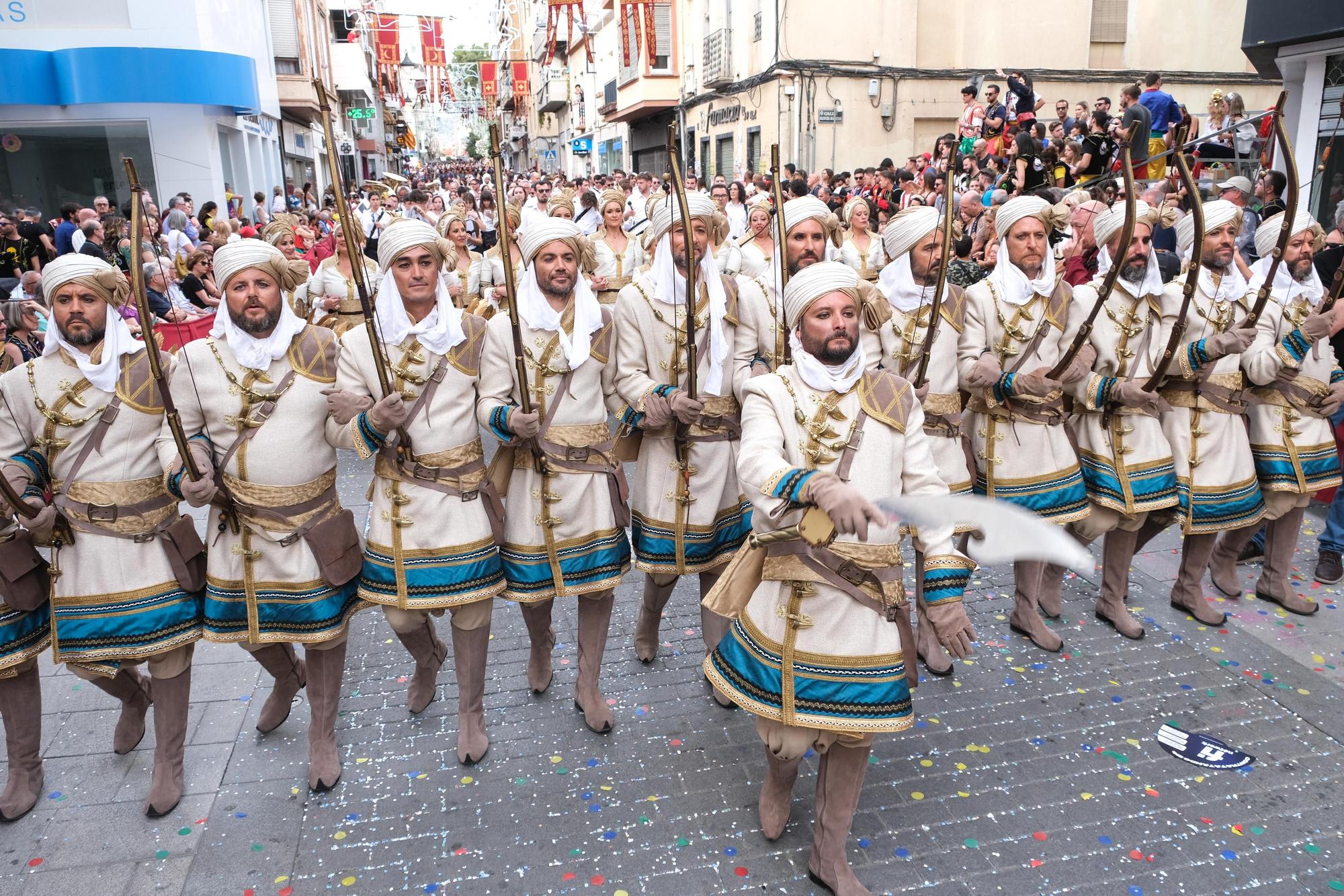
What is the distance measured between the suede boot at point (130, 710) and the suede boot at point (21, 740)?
1.03 ft

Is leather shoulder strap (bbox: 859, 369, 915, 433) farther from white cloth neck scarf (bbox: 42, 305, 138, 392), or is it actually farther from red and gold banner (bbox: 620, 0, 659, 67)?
red and gold banner (bbox: 620, 0, 659, 67)

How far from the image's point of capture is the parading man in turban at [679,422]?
172 inches

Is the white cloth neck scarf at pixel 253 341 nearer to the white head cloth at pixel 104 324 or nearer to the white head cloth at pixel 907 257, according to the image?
the white head cloth at pixel 104 324

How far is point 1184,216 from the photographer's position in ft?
18.2

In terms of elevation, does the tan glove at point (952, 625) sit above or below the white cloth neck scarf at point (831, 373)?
below

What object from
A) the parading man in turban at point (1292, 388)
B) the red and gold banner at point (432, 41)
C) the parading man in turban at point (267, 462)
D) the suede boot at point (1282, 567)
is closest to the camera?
the parading man in turban at point (267, 462)

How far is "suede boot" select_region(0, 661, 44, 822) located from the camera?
3.83 m

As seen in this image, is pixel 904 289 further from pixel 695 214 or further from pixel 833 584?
pixel 833 584

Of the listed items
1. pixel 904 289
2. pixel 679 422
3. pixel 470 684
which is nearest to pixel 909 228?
pixel 904 289

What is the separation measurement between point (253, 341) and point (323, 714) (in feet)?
5.06

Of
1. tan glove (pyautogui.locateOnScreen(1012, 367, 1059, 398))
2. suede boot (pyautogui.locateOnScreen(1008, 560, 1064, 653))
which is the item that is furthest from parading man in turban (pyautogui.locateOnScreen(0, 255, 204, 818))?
suede boot (pyautogui.locateOnScreen(1008, 560, 1064, 653))

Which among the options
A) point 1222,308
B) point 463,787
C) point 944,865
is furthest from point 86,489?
point 1222,308

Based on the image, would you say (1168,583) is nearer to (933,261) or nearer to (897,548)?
(933,261)

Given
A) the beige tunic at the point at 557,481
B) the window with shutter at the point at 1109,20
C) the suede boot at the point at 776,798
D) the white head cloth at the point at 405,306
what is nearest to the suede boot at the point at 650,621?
the beige tunic at the point at 557,481
